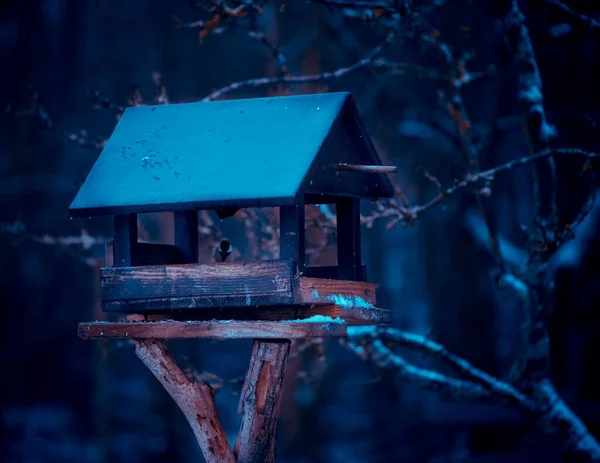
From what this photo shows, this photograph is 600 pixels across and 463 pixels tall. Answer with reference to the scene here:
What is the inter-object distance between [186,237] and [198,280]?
1.71 ft

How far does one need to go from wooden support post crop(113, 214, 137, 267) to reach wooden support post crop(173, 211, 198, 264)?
12.1 inches

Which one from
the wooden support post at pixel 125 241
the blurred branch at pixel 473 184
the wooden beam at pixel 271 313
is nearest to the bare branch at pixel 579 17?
the blurred branch at pixel 473 184

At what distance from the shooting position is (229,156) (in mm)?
3324

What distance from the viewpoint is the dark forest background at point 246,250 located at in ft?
28.5

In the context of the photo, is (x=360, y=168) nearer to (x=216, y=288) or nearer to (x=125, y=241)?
(x=216, y=288)

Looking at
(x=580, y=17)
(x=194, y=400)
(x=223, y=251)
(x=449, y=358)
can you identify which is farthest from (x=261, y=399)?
(x=580, y=17)

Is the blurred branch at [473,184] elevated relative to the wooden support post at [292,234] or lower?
elevated

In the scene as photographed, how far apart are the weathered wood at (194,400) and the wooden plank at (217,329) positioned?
155mm

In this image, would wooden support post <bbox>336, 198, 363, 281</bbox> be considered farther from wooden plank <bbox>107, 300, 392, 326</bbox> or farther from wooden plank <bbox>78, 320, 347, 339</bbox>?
wooden plank <bbox>78, 320, 347, 339</bbox>

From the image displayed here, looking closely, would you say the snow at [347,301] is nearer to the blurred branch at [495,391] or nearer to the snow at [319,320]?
the snow at [319,320]

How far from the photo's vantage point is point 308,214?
18.6 feet

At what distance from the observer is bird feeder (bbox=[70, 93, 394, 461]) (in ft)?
10.3

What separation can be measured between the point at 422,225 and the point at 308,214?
13.4ft

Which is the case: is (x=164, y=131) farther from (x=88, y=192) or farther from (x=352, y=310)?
(x=352, y=310)
